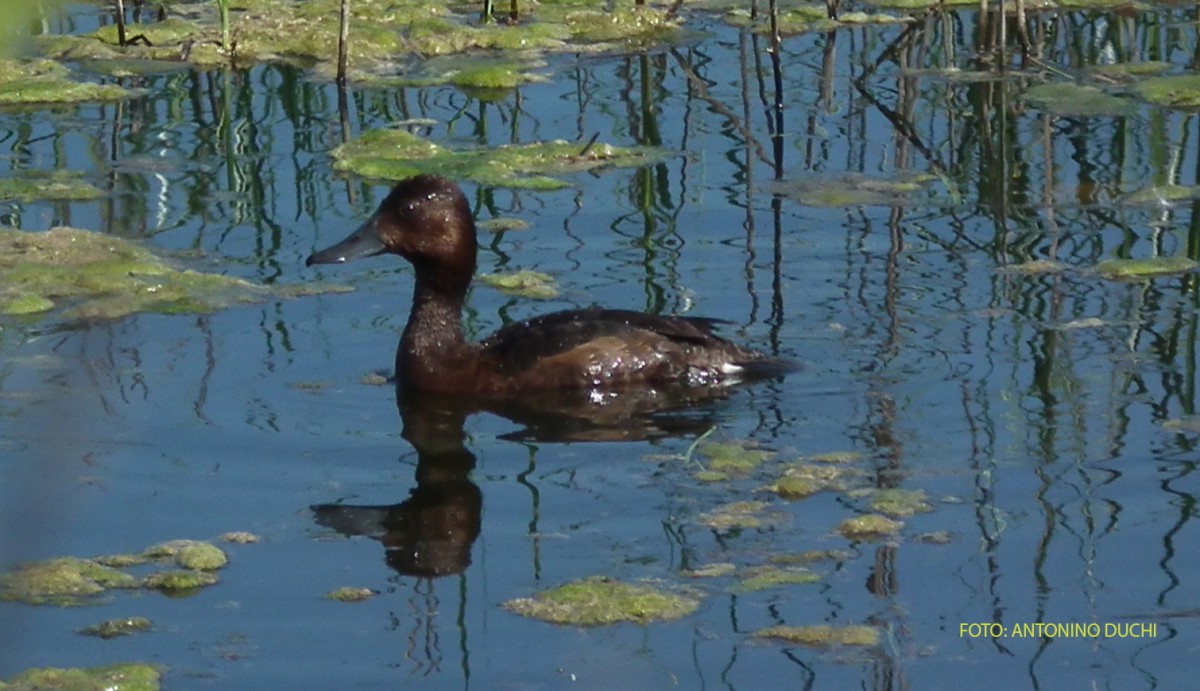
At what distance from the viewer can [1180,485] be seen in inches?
199

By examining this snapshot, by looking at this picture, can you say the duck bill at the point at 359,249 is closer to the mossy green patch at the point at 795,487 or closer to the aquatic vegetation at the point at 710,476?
the aquatic vegetation at the point at 710,476

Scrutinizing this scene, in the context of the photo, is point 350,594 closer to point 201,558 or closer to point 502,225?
point 201,558

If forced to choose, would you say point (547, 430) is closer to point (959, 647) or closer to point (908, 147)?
point (959, 647)

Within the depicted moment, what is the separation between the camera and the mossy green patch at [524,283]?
7.29 m

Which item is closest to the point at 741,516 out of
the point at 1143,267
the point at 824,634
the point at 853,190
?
the point at 824,634

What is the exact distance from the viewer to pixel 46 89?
10.2 metres

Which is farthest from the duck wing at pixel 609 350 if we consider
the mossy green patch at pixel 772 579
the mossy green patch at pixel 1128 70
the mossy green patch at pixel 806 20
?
the mossy green patch at pixel 806 20

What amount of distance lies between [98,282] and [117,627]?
333cm

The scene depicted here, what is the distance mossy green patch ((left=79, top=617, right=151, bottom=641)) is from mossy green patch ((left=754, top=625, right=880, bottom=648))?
4.49 ft

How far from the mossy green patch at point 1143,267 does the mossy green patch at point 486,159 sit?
2459 millimetres

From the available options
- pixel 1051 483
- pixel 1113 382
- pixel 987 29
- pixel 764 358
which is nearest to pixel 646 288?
pixel 764 358

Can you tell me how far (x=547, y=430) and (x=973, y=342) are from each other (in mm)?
1504

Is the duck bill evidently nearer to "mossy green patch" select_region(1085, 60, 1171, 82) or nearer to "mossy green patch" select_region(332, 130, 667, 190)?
"mossy green patch" select_region(332, 130, 667, 190)

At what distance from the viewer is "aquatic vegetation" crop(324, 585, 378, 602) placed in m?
4.44
